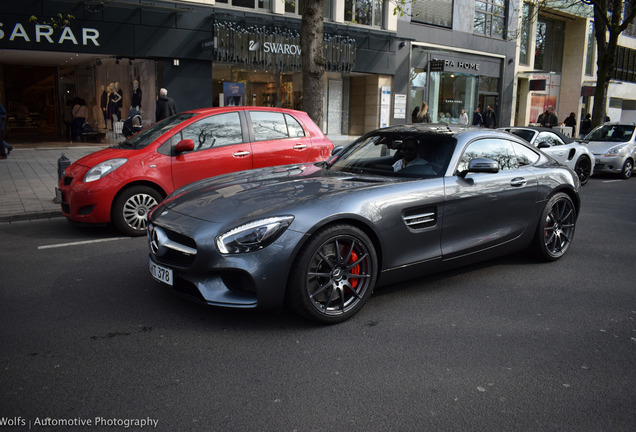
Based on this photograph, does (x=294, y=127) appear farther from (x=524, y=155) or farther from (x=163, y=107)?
(x=163, y=107)

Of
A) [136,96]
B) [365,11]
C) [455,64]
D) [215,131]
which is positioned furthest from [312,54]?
[455,64]

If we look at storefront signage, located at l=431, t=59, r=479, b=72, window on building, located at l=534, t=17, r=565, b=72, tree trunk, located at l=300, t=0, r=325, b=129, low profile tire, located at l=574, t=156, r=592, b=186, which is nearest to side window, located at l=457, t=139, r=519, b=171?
tree trunk, located at l=300, t=0, r=325, b=129

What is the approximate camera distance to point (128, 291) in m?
4.67

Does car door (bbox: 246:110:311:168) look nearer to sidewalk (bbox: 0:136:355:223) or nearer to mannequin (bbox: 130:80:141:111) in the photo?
sidewalk (bbox: 0:136:355:223)

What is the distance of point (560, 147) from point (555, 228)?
735cm

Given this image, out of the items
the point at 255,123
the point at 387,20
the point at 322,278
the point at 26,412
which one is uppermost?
the point at 387,20

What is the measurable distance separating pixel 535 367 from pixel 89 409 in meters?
2.64

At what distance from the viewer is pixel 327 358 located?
135 inches

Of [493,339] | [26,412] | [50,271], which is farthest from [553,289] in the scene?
[50,271]

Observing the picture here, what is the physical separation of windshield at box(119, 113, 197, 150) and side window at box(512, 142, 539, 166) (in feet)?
14.2

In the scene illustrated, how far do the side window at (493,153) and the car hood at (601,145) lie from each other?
35.6 ft

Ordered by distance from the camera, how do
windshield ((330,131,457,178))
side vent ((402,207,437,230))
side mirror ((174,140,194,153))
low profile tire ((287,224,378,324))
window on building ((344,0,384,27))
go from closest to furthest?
low profile tire ((287,224,378,324)) → side vent ((402,207,437,230)) → windshield ((330,131,457,178)) → side mirror ((174,140,194,153)) → window on building ((344,0,384,27))

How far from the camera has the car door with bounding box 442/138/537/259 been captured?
4602 millimetres

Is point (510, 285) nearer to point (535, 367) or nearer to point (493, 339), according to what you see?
point (493, 339)
